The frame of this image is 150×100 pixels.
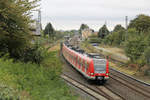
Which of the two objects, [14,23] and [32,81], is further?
[14,23]

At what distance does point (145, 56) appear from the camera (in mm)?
25031

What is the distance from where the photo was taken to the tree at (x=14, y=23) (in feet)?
35.6

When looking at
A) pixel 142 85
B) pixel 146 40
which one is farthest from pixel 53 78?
pixel 146 40

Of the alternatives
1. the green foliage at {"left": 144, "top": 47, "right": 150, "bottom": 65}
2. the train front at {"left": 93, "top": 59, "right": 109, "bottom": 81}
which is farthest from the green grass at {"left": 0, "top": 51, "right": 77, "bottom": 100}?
the green foliage at {"left": 144, "top": 47, "right": 150, "bottom": 65}

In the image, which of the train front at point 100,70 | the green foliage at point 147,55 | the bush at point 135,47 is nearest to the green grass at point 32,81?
the train front at point 100,70

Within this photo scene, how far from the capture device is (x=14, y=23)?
1188cm

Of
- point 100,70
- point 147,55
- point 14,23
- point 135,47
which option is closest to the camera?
point 14,23

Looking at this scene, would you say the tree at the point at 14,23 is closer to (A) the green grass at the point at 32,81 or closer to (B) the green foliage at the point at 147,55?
(A) the green grass at the point at 32,81

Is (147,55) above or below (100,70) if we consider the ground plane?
above

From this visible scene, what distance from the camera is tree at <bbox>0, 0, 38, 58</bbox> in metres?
10.9

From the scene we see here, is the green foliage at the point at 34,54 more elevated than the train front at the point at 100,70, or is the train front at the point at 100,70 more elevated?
the green foliage at the point at 34,54

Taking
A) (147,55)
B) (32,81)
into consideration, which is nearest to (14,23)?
(32,81)

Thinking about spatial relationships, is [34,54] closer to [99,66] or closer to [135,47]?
[99,66]

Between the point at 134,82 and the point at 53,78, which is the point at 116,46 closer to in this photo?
the point at 134,82
